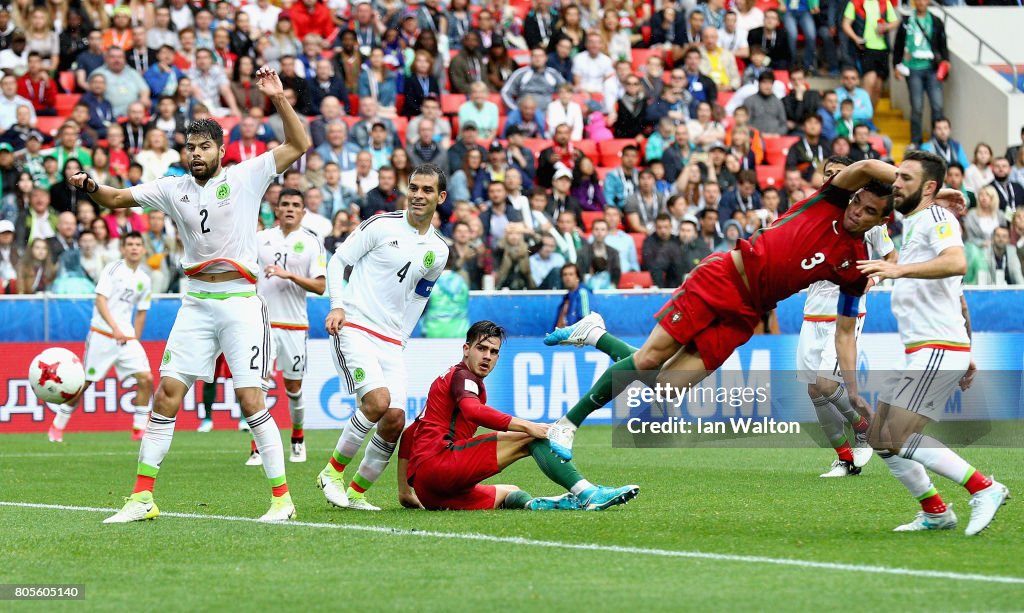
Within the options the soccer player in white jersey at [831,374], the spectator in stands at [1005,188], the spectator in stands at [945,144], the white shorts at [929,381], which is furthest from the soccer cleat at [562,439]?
the spectator in stands at [945,144]

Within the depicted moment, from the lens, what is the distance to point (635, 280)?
785 inches

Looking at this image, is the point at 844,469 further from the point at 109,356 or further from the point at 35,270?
the point at 35,270

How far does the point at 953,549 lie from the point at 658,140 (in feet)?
52.3

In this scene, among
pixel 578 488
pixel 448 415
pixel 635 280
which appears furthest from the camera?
pixel 635 280

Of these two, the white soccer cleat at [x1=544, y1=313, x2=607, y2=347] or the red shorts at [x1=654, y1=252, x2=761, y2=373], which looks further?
the white soccer cleat at [x1=544, y1=313, x2=607, y2=347]

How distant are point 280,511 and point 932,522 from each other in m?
3.93

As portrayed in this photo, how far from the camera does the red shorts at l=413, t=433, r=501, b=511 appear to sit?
9.27 m

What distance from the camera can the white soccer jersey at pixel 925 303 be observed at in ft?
31.2

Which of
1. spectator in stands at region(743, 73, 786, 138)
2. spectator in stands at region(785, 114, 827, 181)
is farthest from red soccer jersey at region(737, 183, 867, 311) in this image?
spectator in stands at region(743, 73, 786, 138)

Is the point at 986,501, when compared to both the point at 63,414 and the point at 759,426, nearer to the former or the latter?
the point at 759,426

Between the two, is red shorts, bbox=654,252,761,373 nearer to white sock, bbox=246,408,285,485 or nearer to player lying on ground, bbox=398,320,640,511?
player lying on ground, bbox=398,320,640,511

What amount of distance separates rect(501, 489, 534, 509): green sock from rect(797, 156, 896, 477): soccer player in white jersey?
11.8 ft

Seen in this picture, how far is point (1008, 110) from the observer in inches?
987

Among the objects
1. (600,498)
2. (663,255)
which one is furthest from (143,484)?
(663,255)
